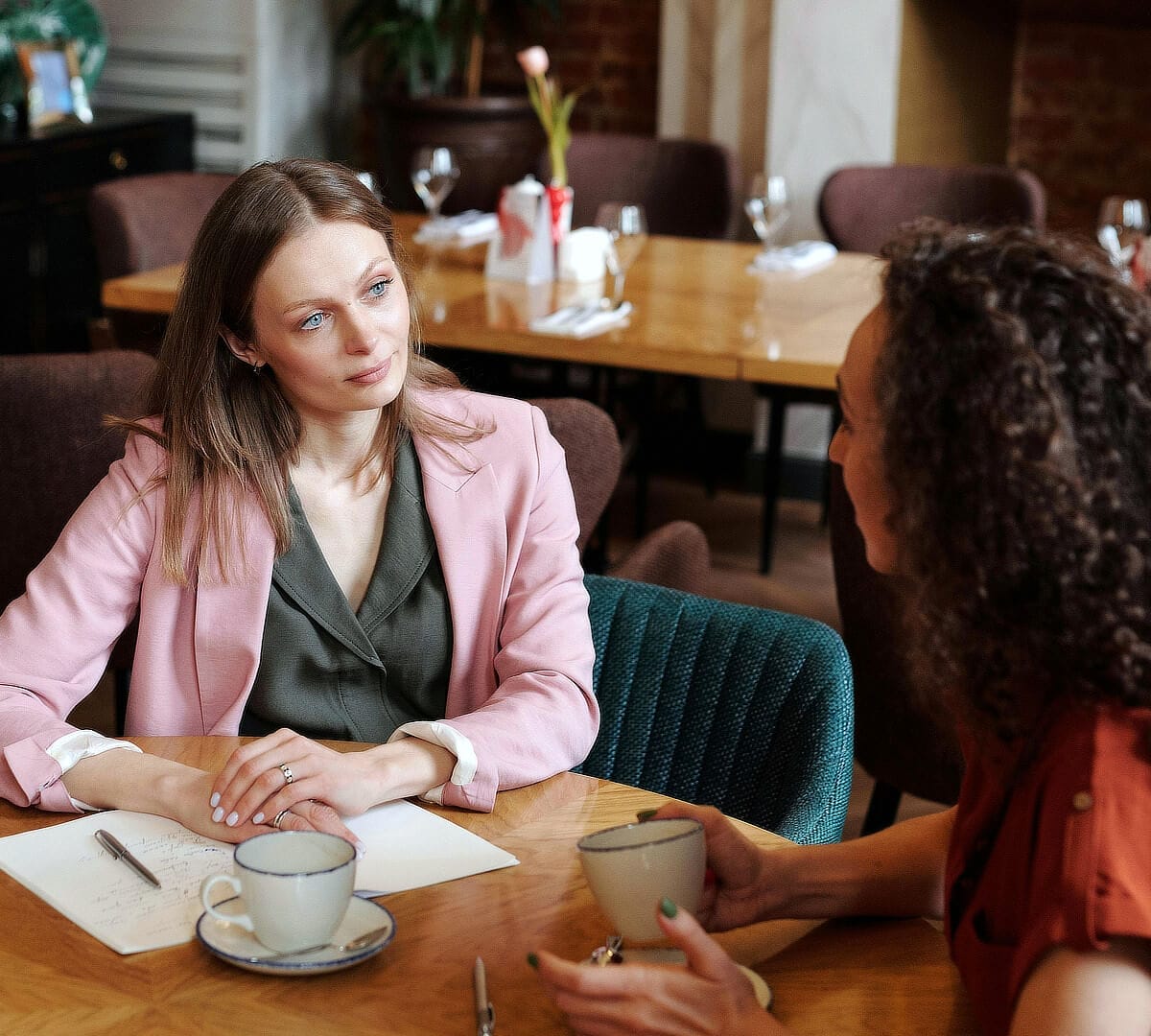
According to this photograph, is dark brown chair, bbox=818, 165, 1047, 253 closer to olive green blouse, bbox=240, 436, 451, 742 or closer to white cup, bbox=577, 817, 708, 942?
olive green blouse, bbox=240, 436, 451, 742

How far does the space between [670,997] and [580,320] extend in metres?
2.19

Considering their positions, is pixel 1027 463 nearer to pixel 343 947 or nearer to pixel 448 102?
pixel 343 947

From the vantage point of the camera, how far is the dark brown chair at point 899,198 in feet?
12.9

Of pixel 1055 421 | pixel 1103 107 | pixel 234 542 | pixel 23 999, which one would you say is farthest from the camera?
pixel 1103 107

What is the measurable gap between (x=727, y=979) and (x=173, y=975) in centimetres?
40

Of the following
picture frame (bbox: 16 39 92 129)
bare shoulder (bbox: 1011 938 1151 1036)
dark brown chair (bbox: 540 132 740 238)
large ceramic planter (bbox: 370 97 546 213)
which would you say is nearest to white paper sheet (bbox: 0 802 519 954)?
bare shoulder (bbox: 1011 938 1151 1036)

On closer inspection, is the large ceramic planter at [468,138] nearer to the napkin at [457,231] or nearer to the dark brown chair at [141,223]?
the napkin at [457,231]

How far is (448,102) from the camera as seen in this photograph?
16.2 ft

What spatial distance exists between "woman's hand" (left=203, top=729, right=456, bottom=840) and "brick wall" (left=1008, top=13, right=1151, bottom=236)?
4230mm

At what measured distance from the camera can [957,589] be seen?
934 mm

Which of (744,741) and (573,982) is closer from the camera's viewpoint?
(573,982)

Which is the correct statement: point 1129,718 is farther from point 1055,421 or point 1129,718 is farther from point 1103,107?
point 1103,107

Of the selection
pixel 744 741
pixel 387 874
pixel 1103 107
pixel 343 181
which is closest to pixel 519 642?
pixel 744 741

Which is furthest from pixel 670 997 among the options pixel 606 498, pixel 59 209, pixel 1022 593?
pixel 59 209
